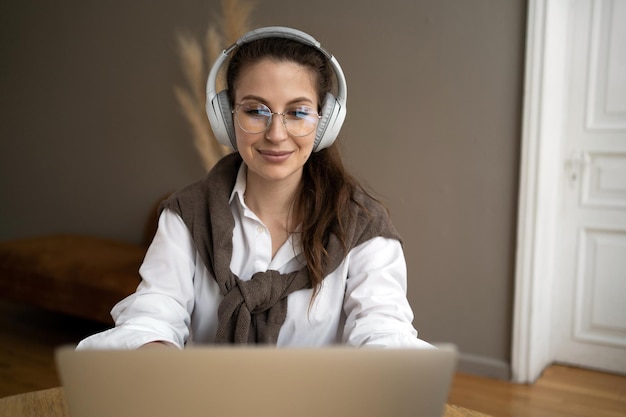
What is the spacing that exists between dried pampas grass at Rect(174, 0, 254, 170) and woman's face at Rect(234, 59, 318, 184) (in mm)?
1624

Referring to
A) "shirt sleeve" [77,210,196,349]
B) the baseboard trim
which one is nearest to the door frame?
the baseboard trim

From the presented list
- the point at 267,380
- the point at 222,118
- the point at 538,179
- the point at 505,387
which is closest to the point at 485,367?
the point at 505,387

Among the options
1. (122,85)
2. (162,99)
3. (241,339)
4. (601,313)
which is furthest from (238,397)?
(122,85)

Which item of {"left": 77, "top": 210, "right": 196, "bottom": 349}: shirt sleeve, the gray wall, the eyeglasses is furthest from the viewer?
the gray wall

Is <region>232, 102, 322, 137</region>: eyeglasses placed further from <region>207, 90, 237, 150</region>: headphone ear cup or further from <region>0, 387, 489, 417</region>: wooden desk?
<region>0, 387, 489, 417</region>: wooden desk

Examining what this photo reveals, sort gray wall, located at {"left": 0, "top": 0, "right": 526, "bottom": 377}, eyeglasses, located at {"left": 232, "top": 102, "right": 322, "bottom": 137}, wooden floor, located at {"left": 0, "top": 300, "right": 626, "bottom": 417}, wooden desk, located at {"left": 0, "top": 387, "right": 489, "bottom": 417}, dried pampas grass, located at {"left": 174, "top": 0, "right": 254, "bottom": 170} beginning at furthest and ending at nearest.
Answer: dried pampas grass, located at {"left": 174, "top": 0, "right": 254, "bottom": 170}, gray wall, located at {"left": 0, "top": 0, "right": 526, "bottom": 377}, wooden floor, located at {"left": 0, "top": 300, "right": 626, "bottom": 417}, eyeglasses, located at {"left": 232, "top": 102, "right": 322, "bottom": 137}, wooden desk, located at {"left": 0, "top": 387, "right": 489, "bottom": 417}

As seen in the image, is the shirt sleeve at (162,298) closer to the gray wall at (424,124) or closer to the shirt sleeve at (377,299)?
the shirt sleeve at (377,299)

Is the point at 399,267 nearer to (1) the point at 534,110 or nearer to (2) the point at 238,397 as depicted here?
(2) the point at 238,397

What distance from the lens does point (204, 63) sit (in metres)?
3.43

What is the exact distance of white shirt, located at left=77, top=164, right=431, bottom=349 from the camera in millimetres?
1230

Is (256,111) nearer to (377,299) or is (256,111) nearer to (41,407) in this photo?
(377,299)

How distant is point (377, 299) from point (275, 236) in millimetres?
288

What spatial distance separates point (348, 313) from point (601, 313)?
6.43 ft

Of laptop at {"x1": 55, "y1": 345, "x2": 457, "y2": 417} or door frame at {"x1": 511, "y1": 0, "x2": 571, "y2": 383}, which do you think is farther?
door frame at {"x1": 511, "y1": 0, "x2": 571, "y2": 383}
